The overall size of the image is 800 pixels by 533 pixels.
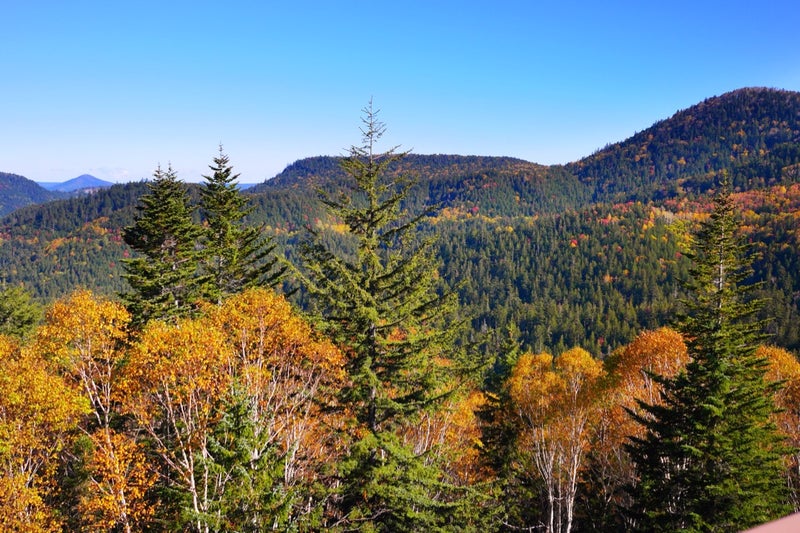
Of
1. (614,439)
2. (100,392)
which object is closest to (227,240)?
(100,392)

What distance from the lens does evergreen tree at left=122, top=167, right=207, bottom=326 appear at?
25305 millimetres

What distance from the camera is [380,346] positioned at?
59.9ft

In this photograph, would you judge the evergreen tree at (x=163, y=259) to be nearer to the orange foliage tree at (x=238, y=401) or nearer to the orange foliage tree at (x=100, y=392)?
the orange foliage tree at (x=100, y=392)

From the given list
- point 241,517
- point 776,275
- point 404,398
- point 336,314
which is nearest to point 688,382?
point 404,398

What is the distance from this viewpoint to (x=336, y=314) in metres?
18.6

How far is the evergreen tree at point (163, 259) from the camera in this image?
25.3m

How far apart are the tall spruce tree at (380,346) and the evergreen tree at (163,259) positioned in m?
11.0

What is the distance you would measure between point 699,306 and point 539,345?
125103 millimetres

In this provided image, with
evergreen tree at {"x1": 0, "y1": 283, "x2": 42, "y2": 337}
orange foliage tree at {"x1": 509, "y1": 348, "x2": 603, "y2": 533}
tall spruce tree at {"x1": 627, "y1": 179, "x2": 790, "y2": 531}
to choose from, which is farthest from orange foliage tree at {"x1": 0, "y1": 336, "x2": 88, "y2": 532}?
evergreen tree at {"x1": 0, "y1": 283, "x2": 42, "y2": 337}

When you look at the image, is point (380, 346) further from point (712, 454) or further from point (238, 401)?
point (712, 454)

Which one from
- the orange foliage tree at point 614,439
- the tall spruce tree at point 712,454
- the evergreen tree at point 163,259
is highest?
the evergreen tree at point 163,259

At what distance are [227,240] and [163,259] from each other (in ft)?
11.9

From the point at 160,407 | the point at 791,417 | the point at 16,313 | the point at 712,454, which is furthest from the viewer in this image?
the point at 16,313

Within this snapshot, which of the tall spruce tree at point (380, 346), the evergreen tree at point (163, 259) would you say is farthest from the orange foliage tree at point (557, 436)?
the evergreen tree at point (163, 259)
